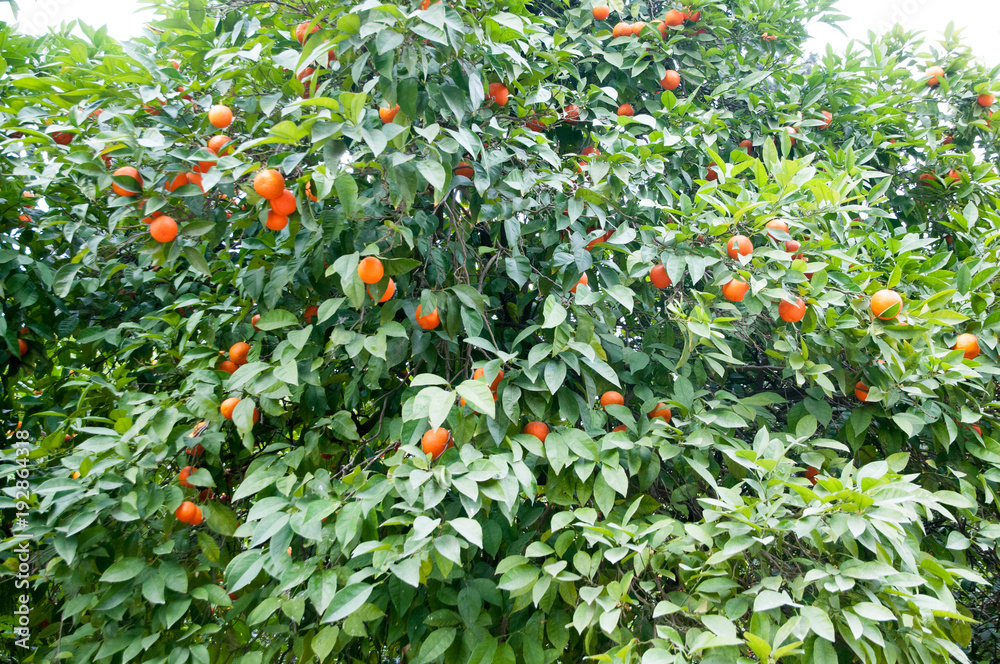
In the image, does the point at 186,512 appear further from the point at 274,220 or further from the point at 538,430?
the point at 538,430

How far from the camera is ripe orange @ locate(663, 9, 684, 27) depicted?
237 centimetres

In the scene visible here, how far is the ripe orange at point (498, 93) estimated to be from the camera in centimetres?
176

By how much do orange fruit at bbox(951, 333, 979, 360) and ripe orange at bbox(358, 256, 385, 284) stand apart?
4.82 feet

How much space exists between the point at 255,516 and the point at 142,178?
0.91 m

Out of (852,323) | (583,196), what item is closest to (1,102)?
(583,196)

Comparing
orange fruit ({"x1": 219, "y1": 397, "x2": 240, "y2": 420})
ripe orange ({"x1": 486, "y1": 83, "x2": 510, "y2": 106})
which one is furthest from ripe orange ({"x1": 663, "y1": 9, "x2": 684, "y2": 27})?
orange fruit ({"x1": 219, "y1": 397, "x2": 240, "y2": 420})

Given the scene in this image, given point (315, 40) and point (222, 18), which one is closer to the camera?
point (315, 40)

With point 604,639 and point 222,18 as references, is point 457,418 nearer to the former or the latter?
point 604,639

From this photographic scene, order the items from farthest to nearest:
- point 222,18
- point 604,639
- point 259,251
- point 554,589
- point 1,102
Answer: point 1,102 → point 222,18 → point 259,251 → point 604,639 → point 554,589

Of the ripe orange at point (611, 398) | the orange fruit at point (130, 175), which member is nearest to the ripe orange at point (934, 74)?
the ripe orange at point (611, 398)

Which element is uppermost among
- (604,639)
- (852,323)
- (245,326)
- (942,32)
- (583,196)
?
(942,32)

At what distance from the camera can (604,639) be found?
1.49m

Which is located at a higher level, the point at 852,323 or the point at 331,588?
the point at 852,323

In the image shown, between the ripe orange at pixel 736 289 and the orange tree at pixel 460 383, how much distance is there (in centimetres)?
1
